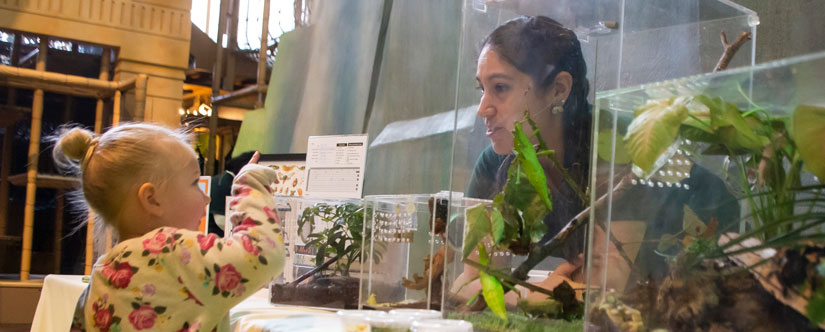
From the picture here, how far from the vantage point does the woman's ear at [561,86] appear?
0.97 metres

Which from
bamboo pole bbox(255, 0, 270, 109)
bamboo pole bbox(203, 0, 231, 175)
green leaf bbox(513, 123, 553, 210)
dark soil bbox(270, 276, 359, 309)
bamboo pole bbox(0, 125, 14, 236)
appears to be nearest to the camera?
green leaf bbox(513, 123, 553, 210)

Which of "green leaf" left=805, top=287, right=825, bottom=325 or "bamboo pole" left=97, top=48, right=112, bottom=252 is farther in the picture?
"bamboo pole" left=97, top=48, right=112, bottom=252

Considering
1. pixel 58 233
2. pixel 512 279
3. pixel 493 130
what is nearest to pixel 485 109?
pixel 493 130

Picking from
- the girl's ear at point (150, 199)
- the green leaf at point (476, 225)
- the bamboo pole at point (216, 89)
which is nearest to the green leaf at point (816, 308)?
the green leaf at point (476, 225)

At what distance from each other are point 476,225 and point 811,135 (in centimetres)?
48

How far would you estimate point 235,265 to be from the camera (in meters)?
0.97

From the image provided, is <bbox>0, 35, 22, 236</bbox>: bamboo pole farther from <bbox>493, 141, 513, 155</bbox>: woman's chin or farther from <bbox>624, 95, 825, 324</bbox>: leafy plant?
<bbox>624, 95, 825, 324</bbox>: leafy plant

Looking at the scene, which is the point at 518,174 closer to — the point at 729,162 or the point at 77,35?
the point at 729,162

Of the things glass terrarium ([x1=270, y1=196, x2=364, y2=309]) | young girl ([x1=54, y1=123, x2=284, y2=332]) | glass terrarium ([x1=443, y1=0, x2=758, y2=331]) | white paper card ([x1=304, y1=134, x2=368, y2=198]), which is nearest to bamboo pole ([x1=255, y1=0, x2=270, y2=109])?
white paper card ([x1=304, y1=134, x2=368, y2=198])

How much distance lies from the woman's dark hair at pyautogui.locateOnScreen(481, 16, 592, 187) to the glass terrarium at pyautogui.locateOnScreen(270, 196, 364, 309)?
0.57 m

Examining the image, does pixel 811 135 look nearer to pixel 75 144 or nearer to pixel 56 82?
pixel 75 144

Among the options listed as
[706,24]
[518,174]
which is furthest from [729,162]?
[706,24]

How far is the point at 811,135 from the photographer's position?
1.87ft

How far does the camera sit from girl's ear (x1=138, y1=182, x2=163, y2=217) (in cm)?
105
